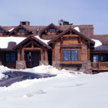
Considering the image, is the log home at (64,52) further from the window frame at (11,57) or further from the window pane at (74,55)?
the window frame at (11,57)

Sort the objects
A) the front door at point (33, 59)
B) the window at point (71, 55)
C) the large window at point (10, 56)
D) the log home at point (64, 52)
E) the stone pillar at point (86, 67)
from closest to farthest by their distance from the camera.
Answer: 1. the stone pillar at point (86, 67)
2. the log home at point (64, 52)
3. the window at point (71, 55)
4. the front door at point (33, 59)
5. the large window at point (10, 56)

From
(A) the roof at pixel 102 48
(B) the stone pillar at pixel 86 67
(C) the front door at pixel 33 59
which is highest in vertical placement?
(A) the roof at pixel 102 48

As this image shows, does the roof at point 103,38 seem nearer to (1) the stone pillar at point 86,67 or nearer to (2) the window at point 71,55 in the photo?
(1) the stone pillar at point 86,67

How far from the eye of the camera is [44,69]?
879 inches

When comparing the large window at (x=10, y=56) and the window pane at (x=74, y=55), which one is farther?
the large window at (x=10, y=56)

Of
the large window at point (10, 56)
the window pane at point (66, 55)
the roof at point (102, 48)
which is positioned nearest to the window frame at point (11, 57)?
the large window at point (10, 56)

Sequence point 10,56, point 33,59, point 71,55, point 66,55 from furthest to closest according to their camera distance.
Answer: point 10,56 → point 33,59 → point 66,55 → point 71,55

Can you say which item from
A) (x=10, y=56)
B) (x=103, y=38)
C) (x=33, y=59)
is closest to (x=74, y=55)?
(x=33, y=59)

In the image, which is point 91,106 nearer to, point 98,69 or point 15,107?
point 15,107

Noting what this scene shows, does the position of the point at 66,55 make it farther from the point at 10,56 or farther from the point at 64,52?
the point at 10,56

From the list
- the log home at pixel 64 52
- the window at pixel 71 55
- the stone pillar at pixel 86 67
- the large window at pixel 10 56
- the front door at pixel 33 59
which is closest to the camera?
the stone pillar at pixel 86 67

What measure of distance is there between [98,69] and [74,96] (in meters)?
19.5

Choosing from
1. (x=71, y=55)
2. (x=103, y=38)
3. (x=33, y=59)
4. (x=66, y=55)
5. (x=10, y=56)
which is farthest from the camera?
(x=103, y=38)

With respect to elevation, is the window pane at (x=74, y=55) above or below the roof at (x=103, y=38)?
below
